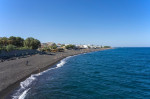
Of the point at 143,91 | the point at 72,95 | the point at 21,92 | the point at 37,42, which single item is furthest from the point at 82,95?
the point at 37,42

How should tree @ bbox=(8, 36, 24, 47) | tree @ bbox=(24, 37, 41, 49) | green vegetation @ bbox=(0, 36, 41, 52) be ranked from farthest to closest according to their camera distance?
1. tree @ bbox=(24, 37, 41, 49)
2. tree @ bbox=(8, 36, 24, 47)
3. green vegetation @ bbox=(0, 36, 41, 52)

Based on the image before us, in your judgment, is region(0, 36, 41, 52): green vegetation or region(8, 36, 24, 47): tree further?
region(8, 36, 24, 47): tree

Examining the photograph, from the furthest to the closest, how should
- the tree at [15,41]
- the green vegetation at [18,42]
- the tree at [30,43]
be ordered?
the tree at [30,43] < the tree at [15,41] < the green vegetation at [18,42]

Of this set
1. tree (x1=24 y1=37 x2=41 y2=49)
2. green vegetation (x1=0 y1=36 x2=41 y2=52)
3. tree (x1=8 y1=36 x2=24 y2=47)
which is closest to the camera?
green vegetation (x1=0 y1=36 x2=41 y2=52)

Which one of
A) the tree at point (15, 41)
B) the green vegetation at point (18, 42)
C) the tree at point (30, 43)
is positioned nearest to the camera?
the green vegetation at point (18, 42)

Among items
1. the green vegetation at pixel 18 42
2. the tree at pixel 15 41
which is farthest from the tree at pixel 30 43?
the tree at pixel 15 41

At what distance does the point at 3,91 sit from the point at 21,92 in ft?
6.84

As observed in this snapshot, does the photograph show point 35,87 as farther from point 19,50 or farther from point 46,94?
point 19,50

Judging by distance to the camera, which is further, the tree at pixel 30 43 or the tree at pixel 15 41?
the tree at pixel 30 43

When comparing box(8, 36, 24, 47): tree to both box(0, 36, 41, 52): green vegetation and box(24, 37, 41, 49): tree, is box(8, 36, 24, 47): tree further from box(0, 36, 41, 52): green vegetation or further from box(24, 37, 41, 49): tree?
box(24, 37, 41, 49): tree

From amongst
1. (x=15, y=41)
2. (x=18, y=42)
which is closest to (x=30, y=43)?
(x=18, y=42)

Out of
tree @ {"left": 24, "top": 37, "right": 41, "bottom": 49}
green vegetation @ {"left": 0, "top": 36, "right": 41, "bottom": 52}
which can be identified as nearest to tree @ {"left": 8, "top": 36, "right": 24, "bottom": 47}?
green vegetation @ {"left": 0, "top": 36, "right": 41, "bottom": 52}

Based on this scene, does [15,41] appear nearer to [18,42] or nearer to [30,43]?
[18,42]

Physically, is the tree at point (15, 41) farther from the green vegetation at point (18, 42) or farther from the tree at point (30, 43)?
the tree at point (30, 43)
